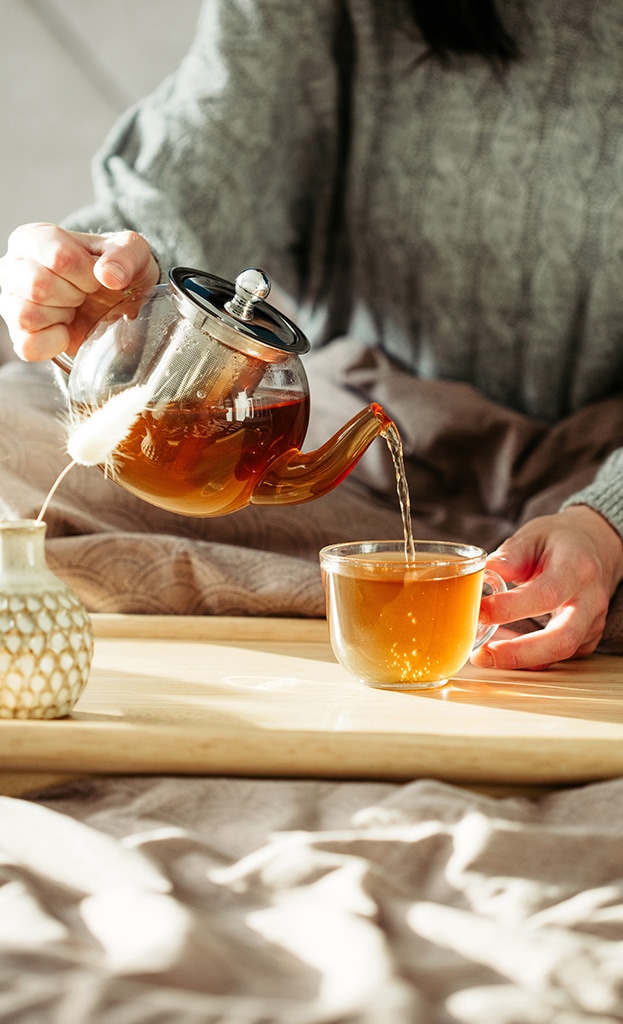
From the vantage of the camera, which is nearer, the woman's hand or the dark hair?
the woman's hand

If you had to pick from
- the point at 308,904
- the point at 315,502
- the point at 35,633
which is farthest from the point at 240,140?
the point at 308,904

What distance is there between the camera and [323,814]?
640 mm

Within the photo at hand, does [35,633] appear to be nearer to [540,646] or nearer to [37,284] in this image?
[37,284]

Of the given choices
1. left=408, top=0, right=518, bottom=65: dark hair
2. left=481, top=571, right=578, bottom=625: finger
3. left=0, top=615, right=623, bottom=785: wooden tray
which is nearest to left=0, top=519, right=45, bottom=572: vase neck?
left=0, top=615, right=623, bottom=785: wooden tray

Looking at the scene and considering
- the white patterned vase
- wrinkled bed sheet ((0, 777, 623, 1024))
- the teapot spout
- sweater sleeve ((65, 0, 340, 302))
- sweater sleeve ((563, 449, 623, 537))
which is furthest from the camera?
sweater sleeve ((65, 0, 340, 302))

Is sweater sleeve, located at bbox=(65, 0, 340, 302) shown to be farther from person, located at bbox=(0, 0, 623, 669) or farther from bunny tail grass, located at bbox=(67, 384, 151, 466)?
bunny tail grass, located at bbox=(67, 384, 151, 466)

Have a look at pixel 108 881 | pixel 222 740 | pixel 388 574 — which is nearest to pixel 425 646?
pixel 388 574

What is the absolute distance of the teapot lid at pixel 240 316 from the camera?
711 millimetres

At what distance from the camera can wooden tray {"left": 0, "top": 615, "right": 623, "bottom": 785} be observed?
26.7 inches

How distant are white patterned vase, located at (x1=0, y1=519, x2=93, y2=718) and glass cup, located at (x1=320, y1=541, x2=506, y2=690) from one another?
190 millimetres

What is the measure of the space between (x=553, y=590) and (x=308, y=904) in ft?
1.32

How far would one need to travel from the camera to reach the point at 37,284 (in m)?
0.81

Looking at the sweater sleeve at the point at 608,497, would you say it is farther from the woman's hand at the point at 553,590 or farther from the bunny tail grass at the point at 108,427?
the bunny tail grass at the point at 108,427

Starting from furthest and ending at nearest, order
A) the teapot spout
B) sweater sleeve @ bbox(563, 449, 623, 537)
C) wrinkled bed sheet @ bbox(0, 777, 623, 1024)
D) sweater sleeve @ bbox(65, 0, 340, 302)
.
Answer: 1. sweater sleeve @ bbox(65, 0, 340, 302)
2. sweater sleeve @ bbox(563, 449, 623, 537)
3. the teapot spout
4. wrinkled bed sheet @ bbox(0, 777, 623, 1024)
